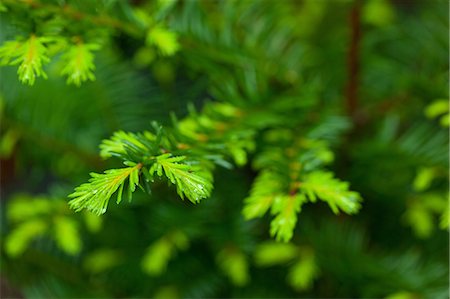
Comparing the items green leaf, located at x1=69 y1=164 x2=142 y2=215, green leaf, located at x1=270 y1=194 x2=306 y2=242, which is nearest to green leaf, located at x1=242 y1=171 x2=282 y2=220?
green leaf, located at x1=270 y1=194 x2=306 y2=242

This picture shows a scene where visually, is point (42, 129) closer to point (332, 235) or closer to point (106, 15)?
point (106, 15)

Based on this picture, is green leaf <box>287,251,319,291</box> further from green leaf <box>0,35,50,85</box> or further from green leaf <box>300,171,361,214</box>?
green leaf <box>0,35,50,85</box>

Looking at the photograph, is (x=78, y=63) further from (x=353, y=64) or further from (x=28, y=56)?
(x=353, y=64)

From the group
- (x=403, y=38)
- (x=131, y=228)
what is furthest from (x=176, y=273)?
(x=403, y=38)

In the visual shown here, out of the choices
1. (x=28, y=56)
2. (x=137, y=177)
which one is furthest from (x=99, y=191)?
(x=28, y=56)

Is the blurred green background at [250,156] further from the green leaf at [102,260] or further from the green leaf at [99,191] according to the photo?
the green leaf at [99,191]
